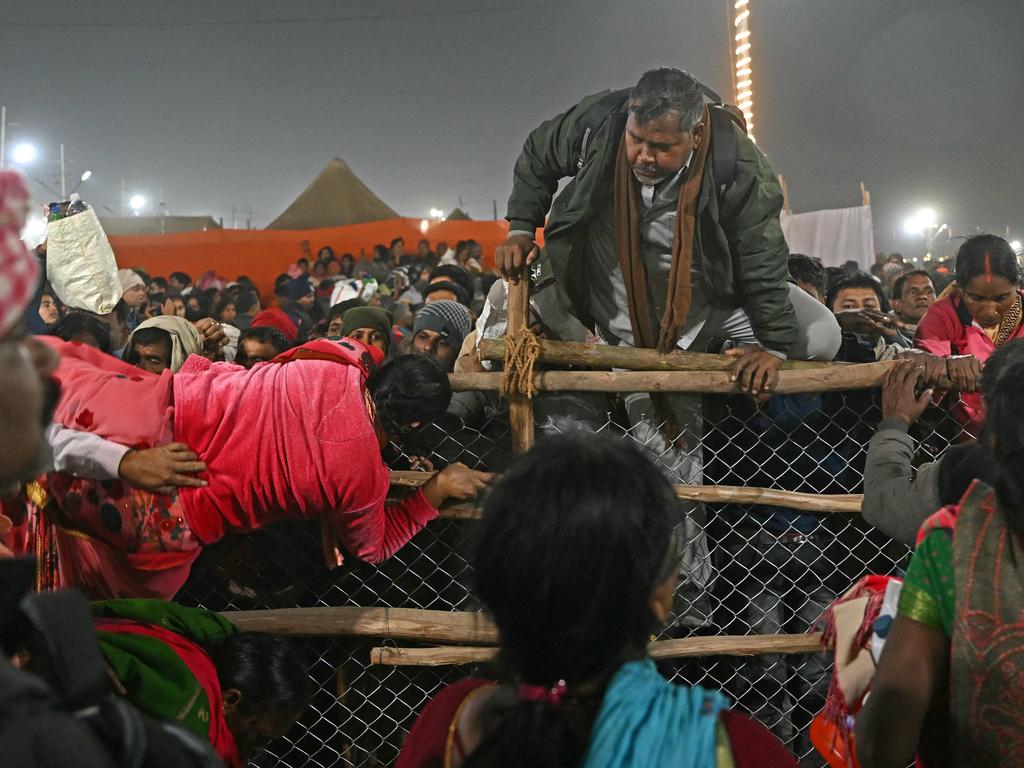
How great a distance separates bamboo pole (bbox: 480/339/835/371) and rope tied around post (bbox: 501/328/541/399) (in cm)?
5

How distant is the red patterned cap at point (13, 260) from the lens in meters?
1.17

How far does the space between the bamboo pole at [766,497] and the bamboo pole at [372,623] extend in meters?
0.42

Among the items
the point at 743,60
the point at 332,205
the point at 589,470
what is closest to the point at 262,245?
the point at 332,205

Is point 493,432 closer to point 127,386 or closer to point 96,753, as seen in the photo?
point 127,386

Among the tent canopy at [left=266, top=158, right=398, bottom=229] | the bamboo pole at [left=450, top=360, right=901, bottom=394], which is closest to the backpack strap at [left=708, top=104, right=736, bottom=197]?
the bamboo pole at [left=450, top=360, right=901, bottom=394]

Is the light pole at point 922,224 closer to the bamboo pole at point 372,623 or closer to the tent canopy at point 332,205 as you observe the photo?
the tent canopy at point 332,205

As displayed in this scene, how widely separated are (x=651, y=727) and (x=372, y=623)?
2.54m

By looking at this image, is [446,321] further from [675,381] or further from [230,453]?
[230,453]

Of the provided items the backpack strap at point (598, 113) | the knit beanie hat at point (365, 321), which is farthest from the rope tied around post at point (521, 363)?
the knit beanie hat at point (365, 321)

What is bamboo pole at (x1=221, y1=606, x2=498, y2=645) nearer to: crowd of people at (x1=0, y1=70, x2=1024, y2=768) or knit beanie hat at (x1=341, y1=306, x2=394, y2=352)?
crowd of people at (x1=0, y1=70, x2=1024, y2=768)

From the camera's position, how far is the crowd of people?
4.99 feet

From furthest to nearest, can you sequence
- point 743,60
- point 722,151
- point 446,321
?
point 743,60 → point 446,321 → point 722,151

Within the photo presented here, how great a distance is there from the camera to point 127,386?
10.4 feet

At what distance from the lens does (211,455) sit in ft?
10.8
